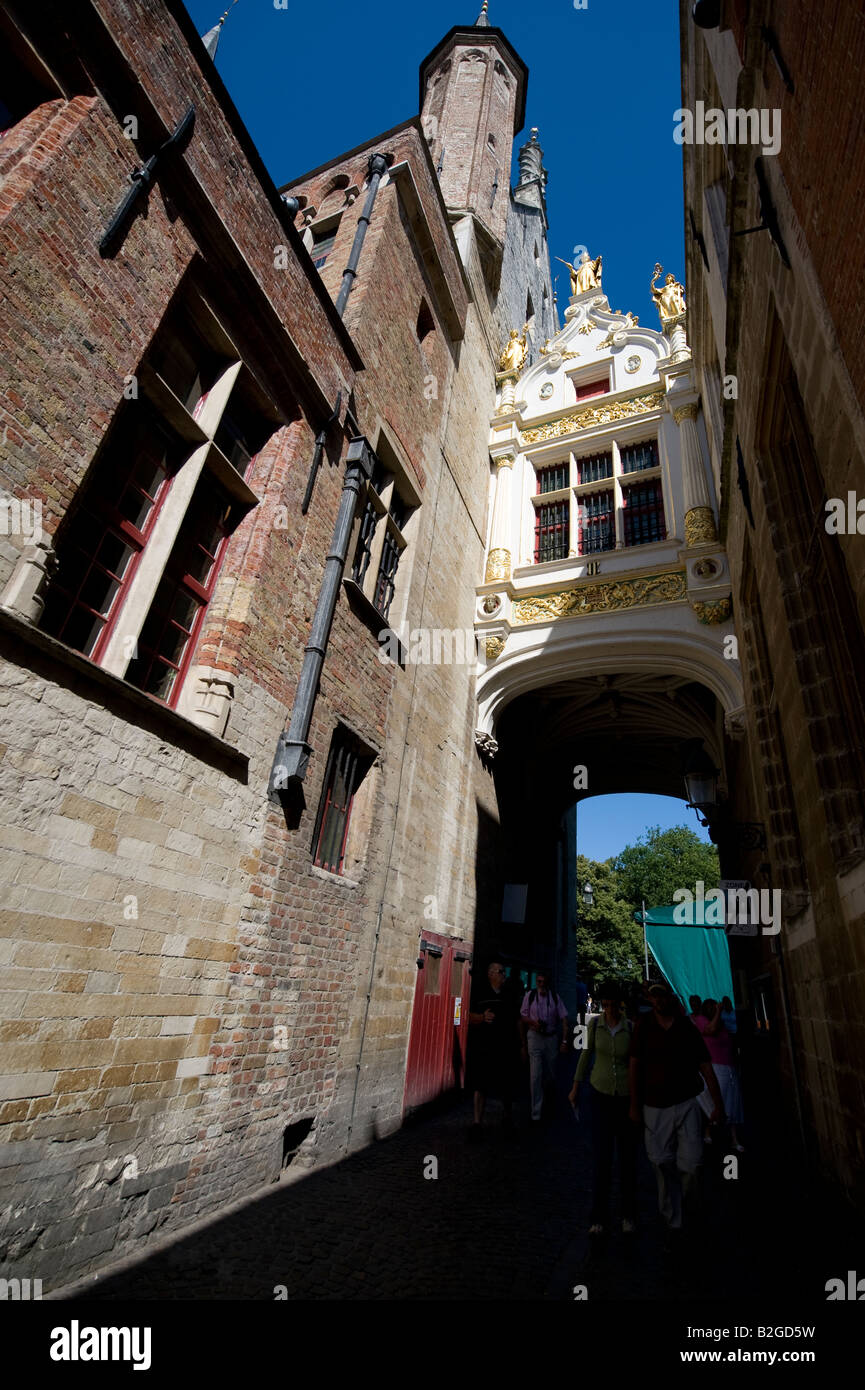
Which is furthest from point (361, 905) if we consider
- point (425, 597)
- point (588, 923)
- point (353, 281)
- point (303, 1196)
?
point (588, 923)

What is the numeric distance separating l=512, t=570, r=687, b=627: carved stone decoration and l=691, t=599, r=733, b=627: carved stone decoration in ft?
1.78

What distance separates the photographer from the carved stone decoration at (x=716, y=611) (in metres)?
10.3

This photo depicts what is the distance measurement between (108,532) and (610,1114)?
5429 mm

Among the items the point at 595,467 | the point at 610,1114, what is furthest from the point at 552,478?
the point at 610,1114

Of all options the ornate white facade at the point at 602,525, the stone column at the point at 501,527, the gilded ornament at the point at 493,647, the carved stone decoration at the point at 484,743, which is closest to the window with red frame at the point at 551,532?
the ornate white facade at the point at 602,525

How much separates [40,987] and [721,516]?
10.6 metres

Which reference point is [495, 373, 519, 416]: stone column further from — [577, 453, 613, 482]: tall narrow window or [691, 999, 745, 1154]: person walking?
[691, 999, 745, 1154]: person walking

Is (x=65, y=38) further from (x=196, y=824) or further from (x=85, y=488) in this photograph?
(x=196, y=824)

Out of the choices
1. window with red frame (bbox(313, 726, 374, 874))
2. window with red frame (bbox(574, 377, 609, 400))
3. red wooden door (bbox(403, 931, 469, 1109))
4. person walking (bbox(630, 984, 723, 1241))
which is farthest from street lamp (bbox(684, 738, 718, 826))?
window with red frame (bbox(574, 377, 609, 400))

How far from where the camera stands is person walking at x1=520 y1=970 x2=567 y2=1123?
307 inches

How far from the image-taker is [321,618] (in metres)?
6.48

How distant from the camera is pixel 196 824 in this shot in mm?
4672

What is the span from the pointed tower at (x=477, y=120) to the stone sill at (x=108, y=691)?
50.1ft

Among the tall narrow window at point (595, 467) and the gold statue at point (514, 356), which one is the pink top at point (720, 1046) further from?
the gold statue at point (514, 356)
